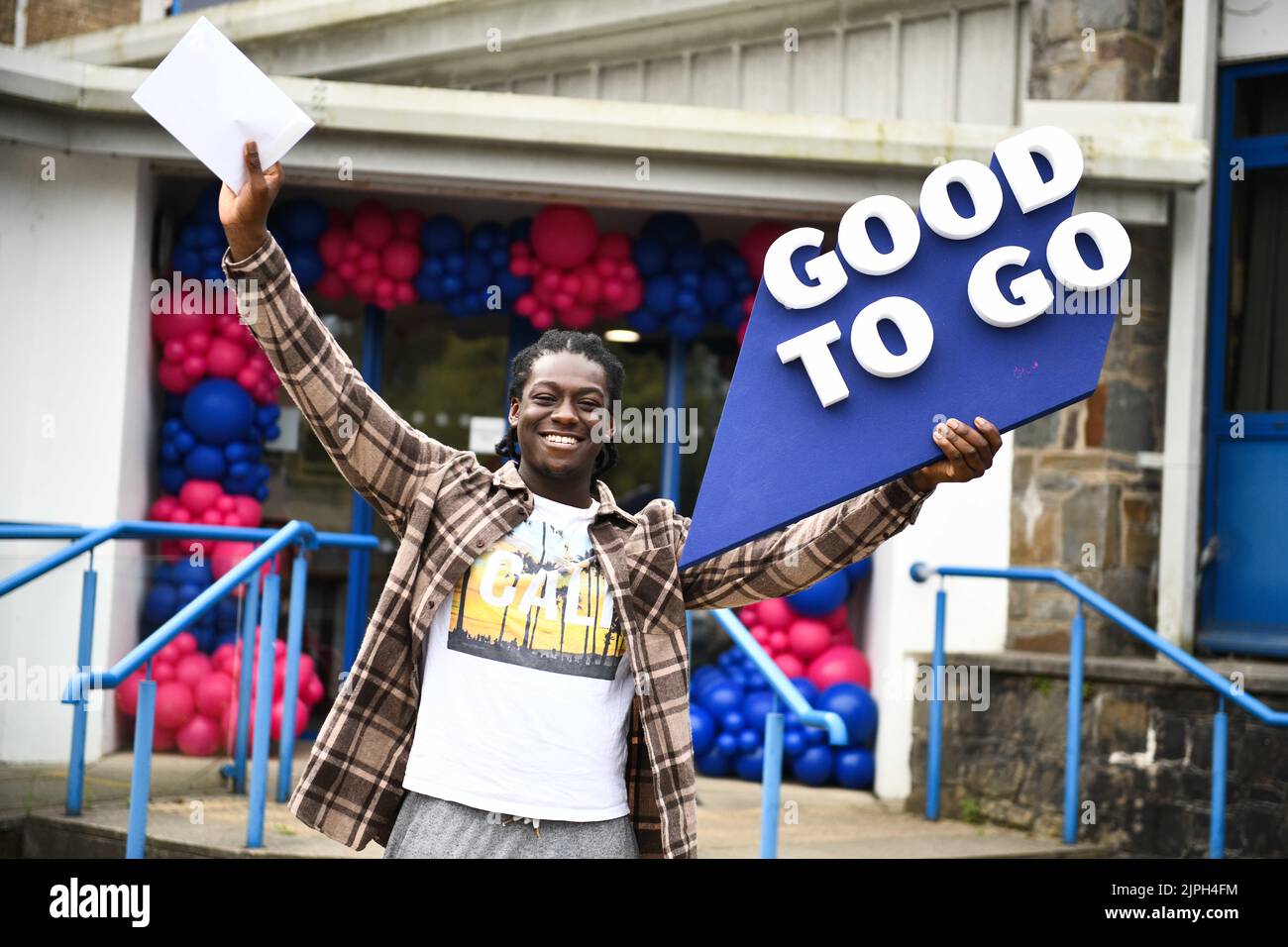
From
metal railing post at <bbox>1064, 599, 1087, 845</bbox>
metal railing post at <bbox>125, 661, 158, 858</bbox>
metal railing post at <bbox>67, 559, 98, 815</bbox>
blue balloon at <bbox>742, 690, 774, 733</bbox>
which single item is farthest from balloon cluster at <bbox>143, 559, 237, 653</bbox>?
metal railing post at <bbox>1064, 599, 1087, 845</bbox>

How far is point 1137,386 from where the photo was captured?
6.55 metres

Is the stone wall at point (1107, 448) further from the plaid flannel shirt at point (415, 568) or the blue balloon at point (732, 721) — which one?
the plaid flannel shirt at point (415, 568)

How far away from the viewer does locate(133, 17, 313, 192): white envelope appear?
214 centimetres

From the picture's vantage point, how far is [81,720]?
521 cm

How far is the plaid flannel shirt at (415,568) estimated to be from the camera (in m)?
2.19

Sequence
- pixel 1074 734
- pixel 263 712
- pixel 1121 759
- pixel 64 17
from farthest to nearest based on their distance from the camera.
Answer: pixel 64 17 → pixel 1121 759 → pixel 1074 734 → pixel 263 712

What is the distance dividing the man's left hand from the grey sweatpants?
2.51 ft

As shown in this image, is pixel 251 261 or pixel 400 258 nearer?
pixel 251 261

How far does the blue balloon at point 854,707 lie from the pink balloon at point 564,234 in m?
2.36

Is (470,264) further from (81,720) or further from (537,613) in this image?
(537,613)

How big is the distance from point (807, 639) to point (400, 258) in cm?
267

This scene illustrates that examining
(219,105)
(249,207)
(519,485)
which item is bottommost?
(519,485)

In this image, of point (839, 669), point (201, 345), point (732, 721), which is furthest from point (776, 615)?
point (201, 345)

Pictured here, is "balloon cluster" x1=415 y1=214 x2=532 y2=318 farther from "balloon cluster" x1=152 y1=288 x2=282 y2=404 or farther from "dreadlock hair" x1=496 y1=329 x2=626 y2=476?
"dreadlock hair" x1=496 y1=329 x2=626 y2=476
